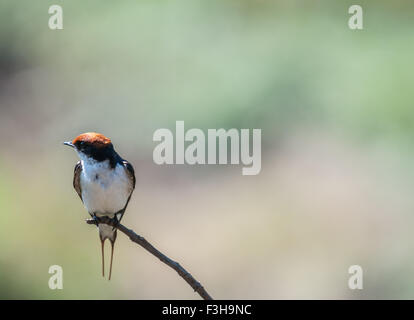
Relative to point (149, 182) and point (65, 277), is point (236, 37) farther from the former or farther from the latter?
point (65, 277)

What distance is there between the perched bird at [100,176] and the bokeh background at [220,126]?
4201mm

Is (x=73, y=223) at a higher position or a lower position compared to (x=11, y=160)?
lower

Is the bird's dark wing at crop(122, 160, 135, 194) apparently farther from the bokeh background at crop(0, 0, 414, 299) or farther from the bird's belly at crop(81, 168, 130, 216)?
the bokeh background at crop(0, 0, 414, 299)

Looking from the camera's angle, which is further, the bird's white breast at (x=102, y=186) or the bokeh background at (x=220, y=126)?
the bokeh background at (x=220, y=126)

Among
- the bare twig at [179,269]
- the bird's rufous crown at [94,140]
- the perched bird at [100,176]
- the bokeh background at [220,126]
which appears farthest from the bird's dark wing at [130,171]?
the bokeh background at [220,126]

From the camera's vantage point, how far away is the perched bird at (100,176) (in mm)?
4465

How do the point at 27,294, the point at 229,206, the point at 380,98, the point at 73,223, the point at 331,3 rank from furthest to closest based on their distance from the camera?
the point at 331,3, the point at 380,98, the point at 229,206, the point at 73,223, the point at 27,294

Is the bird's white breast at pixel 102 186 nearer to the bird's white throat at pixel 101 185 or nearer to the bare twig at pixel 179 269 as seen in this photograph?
the bird's white throat at pixel 101 185

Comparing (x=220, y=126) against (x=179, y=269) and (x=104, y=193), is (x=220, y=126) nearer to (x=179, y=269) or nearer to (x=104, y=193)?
(x=104, y=193)

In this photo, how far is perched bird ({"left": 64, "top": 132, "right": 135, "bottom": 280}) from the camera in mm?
4465

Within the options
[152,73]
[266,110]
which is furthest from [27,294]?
[152,73]

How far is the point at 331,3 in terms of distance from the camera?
1733cm

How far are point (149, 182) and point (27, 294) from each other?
4170 mm

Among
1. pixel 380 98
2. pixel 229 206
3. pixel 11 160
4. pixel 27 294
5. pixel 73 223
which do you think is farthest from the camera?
pixel 380 98
